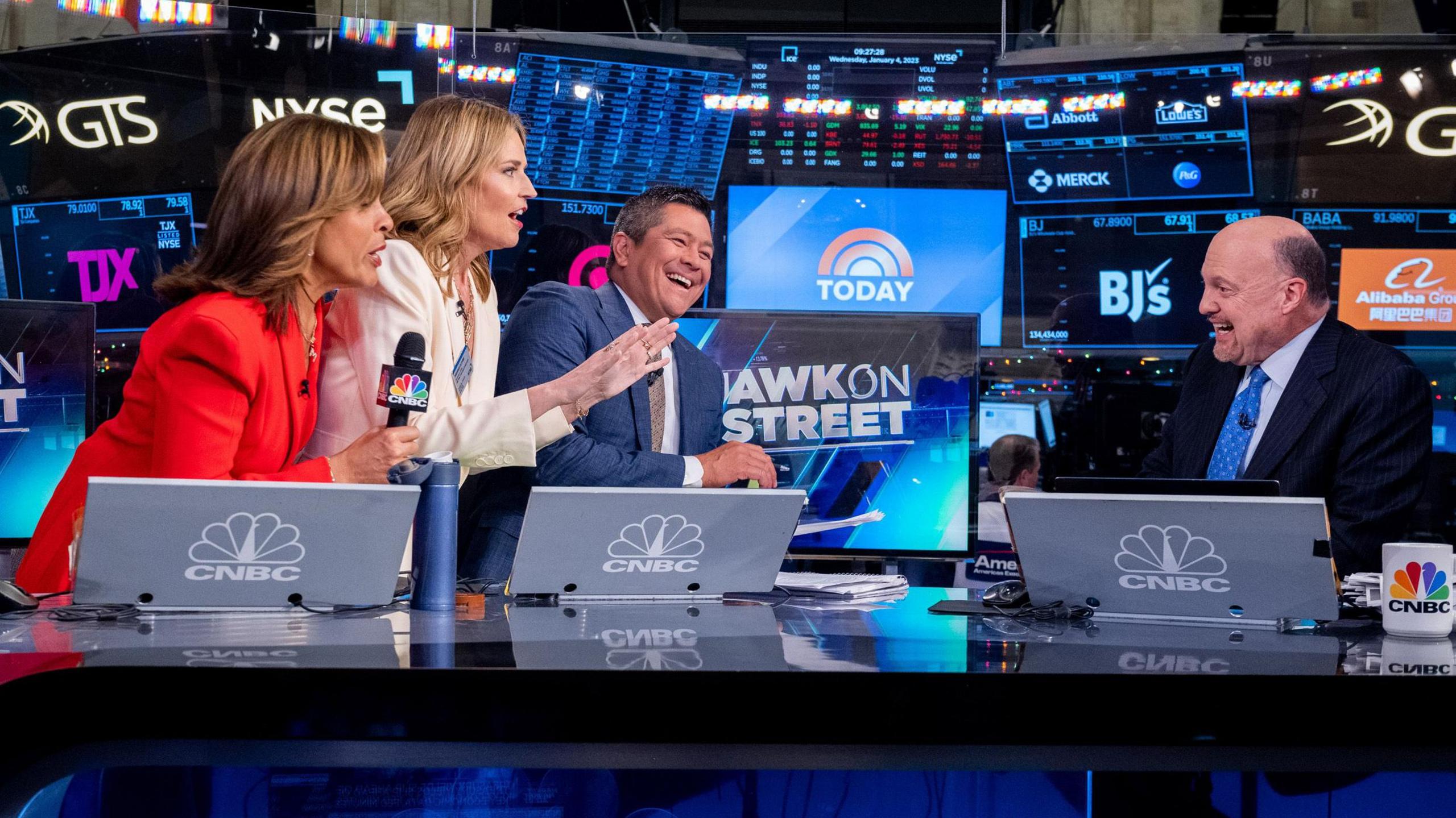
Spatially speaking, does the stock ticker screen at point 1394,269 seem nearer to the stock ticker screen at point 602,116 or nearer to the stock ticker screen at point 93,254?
the stock ticker screen at point 602,116

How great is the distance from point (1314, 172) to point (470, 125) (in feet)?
9.80

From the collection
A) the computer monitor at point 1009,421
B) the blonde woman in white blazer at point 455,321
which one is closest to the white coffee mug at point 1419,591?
the blonde woman in white blazer at point 455,321

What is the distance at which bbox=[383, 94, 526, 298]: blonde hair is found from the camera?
7.35 ft

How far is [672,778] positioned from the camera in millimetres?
1423

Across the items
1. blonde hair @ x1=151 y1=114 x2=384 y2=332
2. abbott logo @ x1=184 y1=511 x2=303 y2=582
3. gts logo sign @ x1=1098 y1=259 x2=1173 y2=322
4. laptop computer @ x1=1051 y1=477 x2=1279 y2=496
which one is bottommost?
abbott logo @ x1=184 y1=511 x2=303 y2=582

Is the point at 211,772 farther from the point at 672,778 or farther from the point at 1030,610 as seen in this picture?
the point at 1030,610

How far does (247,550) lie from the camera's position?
5.08ft

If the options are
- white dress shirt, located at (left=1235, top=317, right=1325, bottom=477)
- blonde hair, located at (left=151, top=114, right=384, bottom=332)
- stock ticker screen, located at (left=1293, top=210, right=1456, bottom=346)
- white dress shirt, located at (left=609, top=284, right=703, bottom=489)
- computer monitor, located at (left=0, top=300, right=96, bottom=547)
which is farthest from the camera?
stock ticker screen, located at (left=1293, top=210, right=1456, bottom=346)

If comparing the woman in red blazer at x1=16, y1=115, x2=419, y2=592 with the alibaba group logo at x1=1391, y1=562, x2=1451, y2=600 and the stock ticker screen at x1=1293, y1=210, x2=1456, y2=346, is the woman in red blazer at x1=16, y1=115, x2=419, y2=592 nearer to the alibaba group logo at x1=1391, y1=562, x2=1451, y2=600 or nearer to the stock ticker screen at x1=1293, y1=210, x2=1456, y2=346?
the alibaba group logo at x1=1391, y1=562, x2=1451, y2=600

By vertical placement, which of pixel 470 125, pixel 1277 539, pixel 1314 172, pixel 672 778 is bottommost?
pixel 672 778

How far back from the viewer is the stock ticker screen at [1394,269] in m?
4.04

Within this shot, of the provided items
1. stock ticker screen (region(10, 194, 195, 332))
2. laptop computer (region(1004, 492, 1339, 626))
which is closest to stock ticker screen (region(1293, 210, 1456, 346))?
laptop computer (region(1004, 492, 1339, 626))

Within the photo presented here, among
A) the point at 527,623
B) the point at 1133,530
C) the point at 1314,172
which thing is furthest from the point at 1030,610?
the point at 1314,172

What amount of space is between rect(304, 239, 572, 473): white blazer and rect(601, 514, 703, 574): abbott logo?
0.35m
